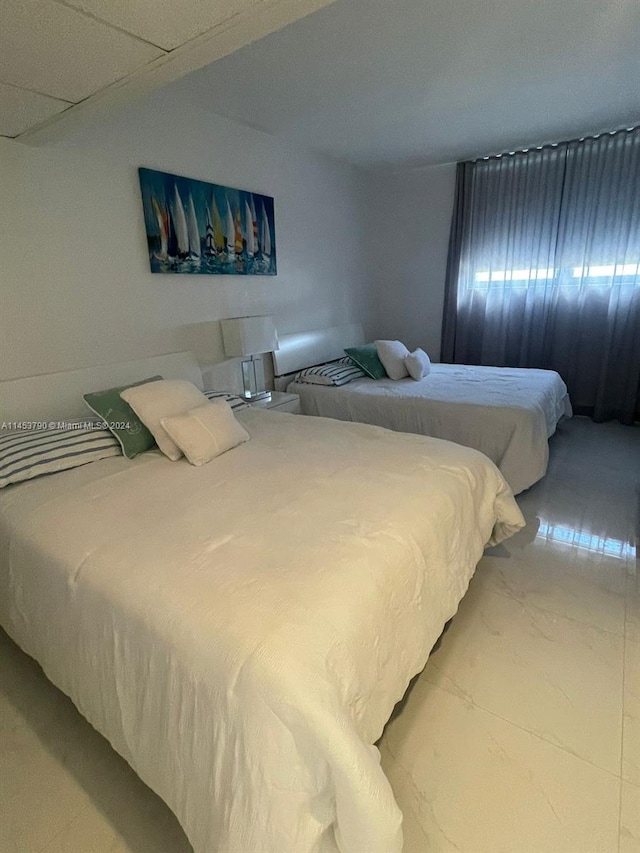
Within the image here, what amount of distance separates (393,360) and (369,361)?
21cm

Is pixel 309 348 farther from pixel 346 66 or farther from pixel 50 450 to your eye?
pixel 50 450

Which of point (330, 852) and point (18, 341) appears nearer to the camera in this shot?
point (330, 852)

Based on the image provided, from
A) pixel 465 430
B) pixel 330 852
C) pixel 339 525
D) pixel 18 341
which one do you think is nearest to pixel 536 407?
pixel 465 430

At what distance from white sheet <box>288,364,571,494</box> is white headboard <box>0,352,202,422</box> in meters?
1.29

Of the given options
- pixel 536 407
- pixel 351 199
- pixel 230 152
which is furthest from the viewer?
pixel 351 199

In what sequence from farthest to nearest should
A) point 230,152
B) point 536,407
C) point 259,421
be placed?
1. point 230,152
2. point 536,407
3. point 259,421

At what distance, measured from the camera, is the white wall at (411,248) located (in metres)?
4.48

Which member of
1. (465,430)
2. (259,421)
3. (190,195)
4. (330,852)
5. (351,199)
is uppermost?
(351,199)

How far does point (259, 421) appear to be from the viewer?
2.47 metres

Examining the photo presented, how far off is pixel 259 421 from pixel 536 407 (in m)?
1.72

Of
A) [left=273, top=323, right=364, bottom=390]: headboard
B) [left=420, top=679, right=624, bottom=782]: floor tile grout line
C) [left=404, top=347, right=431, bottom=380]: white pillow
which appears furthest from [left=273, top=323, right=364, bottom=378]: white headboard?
[left=420, top=679, right=624, bottom=782]: floor tile grout line

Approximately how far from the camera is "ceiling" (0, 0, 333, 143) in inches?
46.5

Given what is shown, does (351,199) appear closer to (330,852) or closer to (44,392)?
(44,392)

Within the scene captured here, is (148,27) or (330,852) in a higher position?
(148,27)
